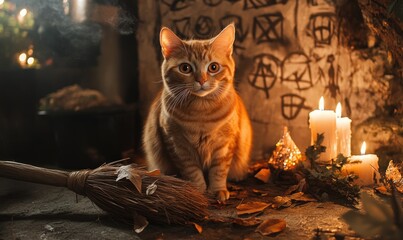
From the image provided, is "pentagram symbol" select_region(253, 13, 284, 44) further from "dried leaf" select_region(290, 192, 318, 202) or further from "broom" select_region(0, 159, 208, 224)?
"broom" select_region(0, 159, 208, 224)

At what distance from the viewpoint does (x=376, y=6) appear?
8.07 ft

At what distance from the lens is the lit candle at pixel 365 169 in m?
2.43

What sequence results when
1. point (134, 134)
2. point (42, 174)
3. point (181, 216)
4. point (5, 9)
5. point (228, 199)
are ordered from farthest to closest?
point (134, 134), point (5, 9), point (228, 199), point (42, 174), point (181, 216)

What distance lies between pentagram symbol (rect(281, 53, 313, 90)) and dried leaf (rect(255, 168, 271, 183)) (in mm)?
746

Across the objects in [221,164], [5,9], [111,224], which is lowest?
[111,224]

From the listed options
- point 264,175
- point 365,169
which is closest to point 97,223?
point 264,175

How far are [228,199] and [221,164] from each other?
219mm

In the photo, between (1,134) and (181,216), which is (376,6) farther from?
(1,134)

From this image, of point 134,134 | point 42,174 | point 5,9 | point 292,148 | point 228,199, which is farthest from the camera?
point 134,134

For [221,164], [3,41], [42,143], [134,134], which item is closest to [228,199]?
[221,164]

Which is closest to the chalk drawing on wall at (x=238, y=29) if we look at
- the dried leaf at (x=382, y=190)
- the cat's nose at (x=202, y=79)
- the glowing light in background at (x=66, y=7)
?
the cat's nose at (x=202, y=79)

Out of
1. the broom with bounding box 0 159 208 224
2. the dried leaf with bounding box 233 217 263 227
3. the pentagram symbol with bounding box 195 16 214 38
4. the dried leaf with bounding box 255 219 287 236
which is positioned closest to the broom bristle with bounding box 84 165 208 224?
the broom with bounding box 0 159 208 224

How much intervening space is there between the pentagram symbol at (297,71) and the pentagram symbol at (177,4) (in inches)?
36.7

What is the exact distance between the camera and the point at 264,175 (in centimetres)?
273
